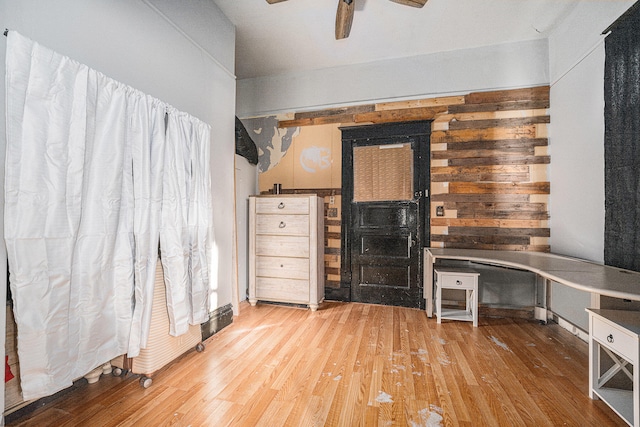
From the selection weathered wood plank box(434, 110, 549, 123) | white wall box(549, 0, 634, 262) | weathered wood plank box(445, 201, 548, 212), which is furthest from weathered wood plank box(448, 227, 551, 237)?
weathered wood plank box(434, 110, 549, 123)

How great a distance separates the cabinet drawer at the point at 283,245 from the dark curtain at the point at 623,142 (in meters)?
2.74

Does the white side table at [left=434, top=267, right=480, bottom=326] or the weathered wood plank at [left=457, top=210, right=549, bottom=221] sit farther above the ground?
the weathered wood plank at [left=457, top=210, right=549, bottom=221]

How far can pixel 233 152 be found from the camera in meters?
3.11

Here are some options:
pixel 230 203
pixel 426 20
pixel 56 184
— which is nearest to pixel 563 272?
pixel 426 20

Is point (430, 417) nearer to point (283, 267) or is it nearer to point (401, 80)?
point (283, 267)

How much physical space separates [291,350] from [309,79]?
3.43 meters

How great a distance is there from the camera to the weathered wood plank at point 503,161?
10.5 ft

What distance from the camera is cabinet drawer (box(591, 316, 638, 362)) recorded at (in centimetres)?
144

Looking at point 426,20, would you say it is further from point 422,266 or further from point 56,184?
point 56,184

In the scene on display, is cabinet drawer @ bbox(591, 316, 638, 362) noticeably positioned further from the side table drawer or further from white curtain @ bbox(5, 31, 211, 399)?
white curtain @ bbox(5, 31, 211, 399)

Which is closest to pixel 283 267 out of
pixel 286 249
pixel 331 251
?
pixel 286 249

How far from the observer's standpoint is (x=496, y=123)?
3322 millimetres

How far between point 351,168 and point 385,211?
73cm

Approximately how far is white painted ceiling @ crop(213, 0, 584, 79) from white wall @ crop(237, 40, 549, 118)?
11cm
